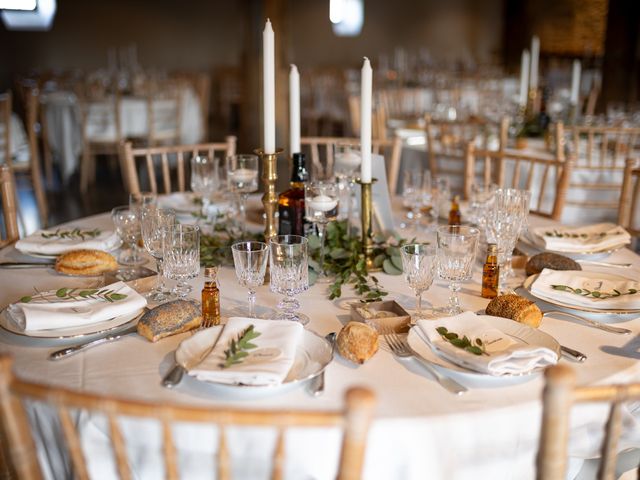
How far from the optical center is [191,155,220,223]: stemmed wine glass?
92.7 inches

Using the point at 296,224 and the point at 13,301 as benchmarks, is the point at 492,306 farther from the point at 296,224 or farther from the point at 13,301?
the point at 13,301

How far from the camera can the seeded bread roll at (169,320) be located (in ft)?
4.52

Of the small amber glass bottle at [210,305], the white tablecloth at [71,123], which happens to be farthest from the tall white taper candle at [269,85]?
the white tablecloth at [71,123]

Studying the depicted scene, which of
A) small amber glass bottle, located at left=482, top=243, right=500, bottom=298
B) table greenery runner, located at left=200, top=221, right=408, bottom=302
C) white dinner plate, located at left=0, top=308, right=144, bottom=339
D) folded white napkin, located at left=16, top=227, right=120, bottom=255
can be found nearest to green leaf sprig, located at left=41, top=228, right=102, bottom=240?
folded white napkin, located at left=16, top=227, right=120, bottom=255

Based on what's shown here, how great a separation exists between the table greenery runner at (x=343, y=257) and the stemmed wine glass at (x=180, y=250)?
23cm

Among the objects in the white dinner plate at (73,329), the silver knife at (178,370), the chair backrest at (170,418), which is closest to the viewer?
the chair backrest at (170,418)

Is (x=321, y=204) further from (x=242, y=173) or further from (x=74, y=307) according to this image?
(x=74, y=307)

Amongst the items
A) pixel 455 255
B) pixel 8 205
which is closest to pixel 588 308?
pixel 455 255

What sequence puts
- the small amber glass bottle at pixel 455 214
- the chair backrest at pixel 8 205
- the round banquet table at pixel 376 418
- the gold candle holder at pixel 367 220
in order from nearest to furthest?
the round banquet table at pixel 376 418 → the gold candle holder at pixel 367 220 → the chair backrest at pixel 8 205 → the small amber glass bottle at pixel 455 214

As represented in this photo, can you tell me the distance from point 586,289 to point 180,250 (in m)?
0.96

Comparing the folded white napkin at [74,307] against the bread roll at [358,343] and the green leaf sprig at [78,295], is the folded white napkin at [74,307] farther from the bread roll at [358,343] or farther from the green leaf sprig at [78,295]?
the bread roll at [358,343]

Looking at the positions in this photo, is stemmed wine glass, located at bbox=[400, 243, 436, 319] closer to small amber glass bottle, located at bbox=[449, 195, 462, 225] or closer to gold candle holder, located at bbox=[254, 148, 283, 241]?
gold candle holder, located at bbox=[254, 148, 283, 241]

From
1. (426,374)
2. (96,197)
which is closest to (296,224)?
(426,374)

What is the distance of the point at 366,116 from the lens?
5.65 feet
